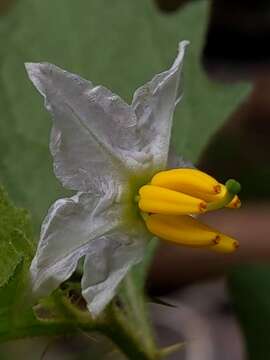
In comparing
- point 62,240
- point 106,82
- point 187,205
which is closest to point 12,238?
point 62,240

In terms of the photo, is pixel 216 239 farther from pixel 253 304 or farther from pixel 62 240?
pixel 253 304

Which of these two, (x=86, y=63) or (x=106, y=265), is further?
(x=86, y=63)

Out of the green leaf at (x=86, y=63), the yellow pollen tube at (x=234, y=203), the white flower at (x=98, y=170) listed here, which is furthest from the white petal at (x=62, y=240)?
the green leaf at (x=86, y=63)

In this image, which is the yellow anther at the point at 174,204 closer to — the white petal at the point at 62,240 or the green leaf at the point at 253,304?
the white petal at the point at 62,240

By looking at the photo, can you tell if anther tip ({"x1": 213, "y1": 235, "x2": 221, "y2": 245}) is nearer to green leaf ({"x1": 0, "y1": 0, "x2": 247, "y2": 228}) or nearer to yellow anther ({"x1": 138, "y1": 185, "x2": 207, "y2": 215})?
yellow anther ({"x1": 138, "y1": 185, "x2": 207, "y2": 215})

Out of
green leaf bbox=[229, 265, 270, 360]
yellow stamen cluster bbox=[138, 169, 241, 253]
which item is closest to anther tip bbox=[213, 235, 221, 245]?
yellow stamen cluster bbox=[138, 169, 241, 253]

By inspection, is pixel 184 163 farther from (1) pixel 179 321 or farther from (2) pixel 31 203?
(1) pixel 179 321

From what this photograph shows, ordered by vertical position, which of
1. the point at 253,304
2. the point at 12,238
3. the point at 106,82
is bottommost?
the point at 253,304
